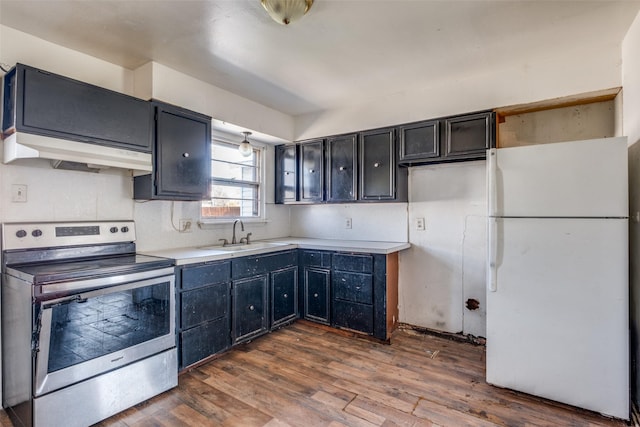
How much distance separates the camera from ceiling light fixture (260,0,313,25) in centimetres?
158

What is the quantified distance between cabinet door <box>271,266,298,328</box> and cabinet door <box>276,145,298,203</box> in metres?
0.96

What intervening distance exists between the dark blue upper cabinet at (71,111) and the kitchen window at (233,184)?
1062 millimetres

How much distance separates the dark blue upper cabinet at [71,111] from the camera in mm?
1815

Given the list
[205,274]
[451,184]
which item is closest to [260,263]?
[205,274]

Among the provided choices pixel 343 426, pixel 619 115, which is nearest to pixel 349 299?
pixel 343 426

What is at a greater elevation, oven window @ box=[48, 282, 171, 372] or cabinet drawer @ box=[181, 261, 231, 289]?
cabinet drawer @ box=[181, 261, 231, 289]

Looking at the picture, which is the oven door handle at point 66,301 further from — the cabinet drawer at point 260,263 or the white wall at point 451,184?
the white wall at point 451,184

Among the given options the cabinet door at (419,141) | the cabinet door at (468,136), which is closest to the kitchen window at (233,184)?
the cabinet door at (419,141)

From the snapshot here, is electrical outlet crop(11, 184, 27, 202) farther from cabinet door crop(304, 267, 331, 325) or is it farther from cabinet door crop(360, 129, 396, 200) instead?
cabinet door crop(360, 129, 396, 200)

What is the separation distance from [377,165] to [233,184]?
1.62 m

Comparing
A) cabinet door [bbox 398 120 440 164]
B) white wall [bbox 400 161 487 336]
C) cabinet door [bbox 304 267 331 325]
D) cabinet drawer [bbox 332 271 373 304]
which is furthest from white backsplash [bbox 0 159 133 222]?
white wall [bbox 400 161 487 336]

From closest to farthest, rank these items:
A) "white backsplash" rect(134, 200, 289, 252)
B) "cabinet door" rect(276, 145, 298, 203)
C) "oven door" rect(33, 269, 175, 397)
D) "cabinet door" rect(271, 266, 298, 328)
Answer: "oven door" rect(33, 269, 175, 397), "white backsplash" rect(134, 200, 289, 252), "cabinet door" rect(271, 266, 298, 328), "cabinet door" rect(276, 145, 298, 203)

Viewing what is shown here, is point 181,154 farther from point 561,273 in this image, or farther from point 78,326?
point 561,273

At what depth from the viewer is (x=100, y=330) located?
1896mm
